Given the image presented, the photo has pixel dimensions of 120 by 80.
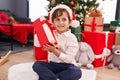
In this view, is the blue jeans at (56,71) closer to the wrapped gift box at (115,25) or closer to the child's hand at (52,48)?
the child's hand at (52,48)

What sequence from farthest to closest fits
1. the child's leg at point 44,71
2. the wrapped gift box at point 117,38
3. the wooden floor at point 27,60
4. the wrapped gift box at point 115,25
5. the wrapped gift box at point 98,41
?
the wrapped gift box at point 115,25 < the wrapped gift box at point 117,38 < the wrapped gift box at point 98,41 < the wooden floor at point 27,60 < the child's leg at point 44,71

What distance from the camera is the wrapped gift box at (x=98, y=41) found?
7.05 ft

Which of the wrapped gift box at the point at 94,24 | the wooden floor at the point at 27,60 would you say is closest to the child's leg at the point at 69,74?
the wooden floor at the point at 27,60

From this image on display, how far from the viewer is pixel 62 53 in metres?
1.38

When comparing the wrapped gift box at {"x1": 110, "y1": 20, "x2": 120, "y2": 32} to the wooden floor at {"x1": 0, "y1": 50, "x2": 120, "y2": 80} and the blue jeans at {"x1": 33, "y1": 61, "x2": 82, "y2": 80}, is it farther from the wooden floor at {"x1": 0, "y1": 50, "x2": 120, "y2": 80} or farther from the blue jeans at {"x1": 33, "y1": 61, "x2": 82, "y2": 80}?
the blue jeans at {"x1": 33, "y1": 61, "x2": 82, "y2": 80}

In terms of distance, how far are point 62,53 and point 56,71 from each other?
0.51 feet

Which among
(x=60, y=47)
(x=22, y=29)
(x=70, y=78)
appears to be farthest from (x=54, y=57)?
(x=22, y=29)

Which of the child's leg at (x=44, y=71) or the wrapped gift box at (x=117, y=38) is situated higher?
the wrapped gift box at (x=117, y=38)

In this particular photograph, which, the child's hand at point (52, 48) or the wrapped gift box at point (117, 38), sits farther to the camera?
the wrapped gift box at point (117, 38)

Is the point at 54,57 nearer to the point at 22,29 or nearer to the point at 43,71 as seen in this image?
the point at 43,71

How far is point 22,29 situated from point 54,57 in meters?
1.71

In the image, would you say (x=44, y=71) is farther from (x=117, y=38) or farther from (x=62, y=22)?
(x=117, y=38)

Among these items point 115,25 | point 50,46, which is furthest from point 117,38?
point 50,46

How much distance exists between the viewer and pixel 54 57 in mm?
1457
